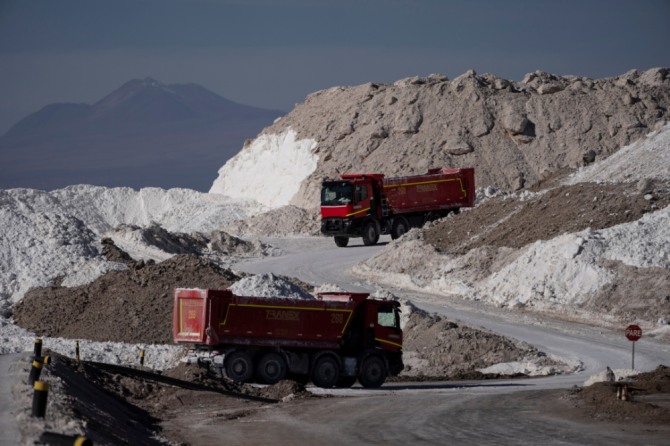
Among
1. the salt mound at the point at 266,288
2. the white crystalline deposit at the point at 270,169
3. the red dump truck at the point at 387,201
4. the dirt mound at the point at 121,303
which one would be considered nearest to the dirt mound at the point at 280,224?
the white crystalline deposit at the point at 270,169

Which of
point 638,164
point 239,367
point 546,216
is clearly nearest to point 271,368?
point 239,367

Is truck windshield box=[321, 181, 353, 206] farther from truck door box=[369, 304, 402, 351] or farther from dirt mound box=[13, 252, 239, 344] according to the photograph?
truck door box=[369, 304, 402, 351]

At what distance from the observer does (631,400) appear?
2219 centimetres

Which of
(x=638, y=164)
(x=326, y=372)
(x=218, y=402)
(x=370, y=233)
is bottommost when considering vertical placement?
(x=218, y=402)

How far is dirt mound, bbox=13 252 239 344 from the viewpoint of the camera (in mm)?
33375

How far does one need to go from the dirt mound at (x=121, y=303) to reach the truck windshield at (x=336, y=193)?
1407cm

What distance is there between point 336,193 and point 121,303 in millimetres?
18223

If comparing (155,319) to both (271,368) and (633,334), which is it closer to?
(271,368)

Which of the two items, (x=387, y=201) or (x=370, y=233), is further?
(x=370, y=233)

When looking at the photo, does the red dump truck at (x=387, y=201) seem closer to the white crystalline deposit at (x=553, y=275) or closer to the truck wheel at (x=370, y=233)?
the truck wheel at (x=370, y=233)

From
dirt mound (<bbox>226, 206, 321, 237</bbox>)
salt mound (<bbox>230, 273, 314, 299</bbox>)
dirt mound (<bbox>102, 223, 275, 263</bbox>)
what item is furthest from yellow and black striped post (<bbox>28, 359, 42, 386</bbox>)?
dirt mound (<bbox>226, 206, 321, 237</bbox>)

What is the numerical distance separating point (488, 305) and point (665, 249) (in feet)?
20.8

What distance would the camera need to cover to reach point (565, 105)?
7319 cm

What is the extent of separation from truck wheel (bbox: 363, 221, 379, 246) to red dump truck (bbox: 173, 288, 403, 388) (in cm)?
2702
